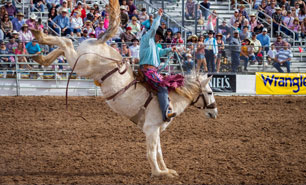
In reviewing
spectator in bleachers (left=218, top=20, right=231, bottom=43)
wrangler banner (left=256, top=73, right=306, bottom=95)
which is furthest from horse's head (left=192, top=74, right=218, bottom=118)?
spectator in bleachers (left=218, top=20, right=231, bottom=43)

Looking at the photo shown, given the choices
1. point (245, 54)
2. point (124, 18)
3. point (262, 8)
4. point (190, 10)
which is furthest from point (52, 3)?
point (262, 8)

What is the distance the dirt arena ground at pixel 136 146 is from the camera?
6.96 m

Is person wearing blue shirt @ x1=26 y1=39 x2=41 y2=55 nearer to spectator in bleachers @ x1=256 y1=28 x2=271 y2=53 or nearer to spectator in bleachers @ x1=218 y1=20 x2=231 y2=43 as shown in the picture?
spectator in bleachers @ x1=218 y1=20 x2=231 y2=43

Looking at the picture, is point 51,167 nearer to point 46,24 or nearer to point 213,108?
point 213,108

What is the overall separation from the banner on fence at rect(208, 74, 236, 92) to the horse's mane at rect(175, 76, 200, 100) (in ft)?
27.9

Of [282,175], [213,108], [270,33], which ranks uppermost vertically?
[270,33]

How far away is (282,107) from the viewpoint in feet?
44.5

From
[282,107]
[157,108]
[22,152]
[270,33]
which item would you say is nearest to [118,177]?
[157,108]

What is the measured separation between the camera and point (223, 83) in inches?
623

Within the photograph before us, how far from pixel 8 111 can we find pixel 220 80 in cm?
740

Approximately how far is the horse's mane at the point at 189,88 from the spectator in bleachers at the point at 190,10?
12306 mm

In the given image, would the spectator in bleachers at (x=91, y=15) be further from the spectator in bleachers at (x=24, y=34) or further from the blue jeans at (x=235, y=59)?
the blue jeans at (x=235, y=59)

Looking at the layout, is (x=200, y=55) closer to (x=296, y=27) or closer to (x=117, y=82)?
(x=296, y=27)

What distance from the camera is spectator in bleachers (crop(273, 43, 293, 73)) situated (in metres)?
16.4
